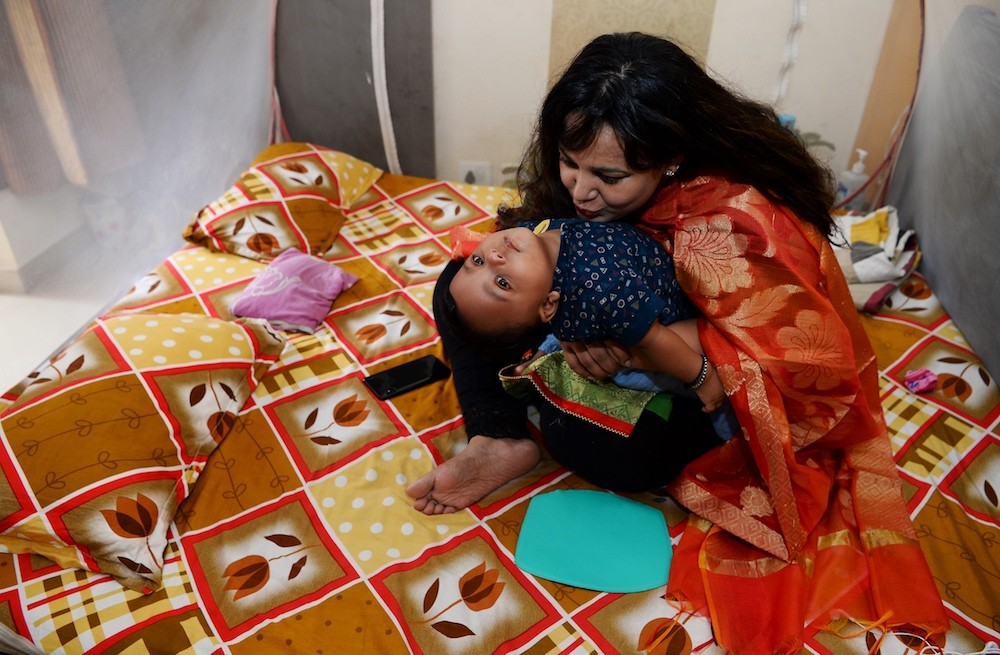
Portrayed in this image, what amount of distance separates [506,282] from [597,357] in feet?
0.71

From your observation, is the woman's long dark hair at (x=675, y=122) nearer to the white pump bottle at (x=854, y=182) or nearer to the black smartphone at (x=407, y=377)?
the black smartphone at (x=407, y=377)

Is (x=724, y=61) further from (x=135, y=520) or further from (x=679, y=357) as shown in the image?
(x=135, y=520)

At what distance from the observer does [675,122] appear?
1.30 m

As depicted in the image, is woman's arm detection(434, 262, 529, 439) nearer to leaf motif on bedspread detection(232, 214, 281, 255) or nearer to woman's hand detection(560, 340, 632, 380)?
woman's hand detection(560, 340, 632, 380)

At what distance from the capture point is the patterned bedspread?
1.19 metres

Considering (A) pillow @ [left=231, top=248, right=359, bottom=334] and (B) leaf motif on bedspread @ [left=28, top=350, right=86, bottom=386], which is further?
(A) pillow @ [left=231, top=248, right=359, bottom=334]

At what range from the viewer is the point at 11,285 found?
162 cm

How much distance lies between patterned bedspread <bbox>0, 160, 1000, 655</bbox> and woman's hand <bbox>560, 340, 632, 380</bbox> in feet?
0.93

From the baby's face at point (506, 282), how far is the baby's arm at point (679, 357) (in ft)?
0.65

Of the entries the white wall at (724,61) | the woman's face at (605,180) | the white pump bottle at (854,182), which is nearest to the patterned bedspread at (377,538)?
the woman's face at (605,180)

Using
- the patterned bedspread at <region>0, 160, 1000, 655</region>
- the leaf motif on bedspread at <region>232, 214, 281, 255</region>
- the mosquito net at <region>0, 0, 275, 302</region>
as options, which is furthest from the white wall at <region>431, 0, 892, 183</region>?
the patterned bedspread at <region>0, 160, 1000, 655</region>

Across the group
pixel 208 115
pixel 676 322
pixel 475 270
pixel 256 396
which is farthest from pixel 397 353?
pixel 208 115

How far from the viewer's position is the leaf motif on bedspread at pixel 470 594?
3.95 feet

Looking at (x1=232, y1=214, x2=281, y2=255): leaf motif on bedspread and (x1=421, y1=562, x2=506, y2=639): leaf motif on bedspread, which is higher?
(x1=232, y1=214, x2=281, y2=255): leaf motif on bedspread
